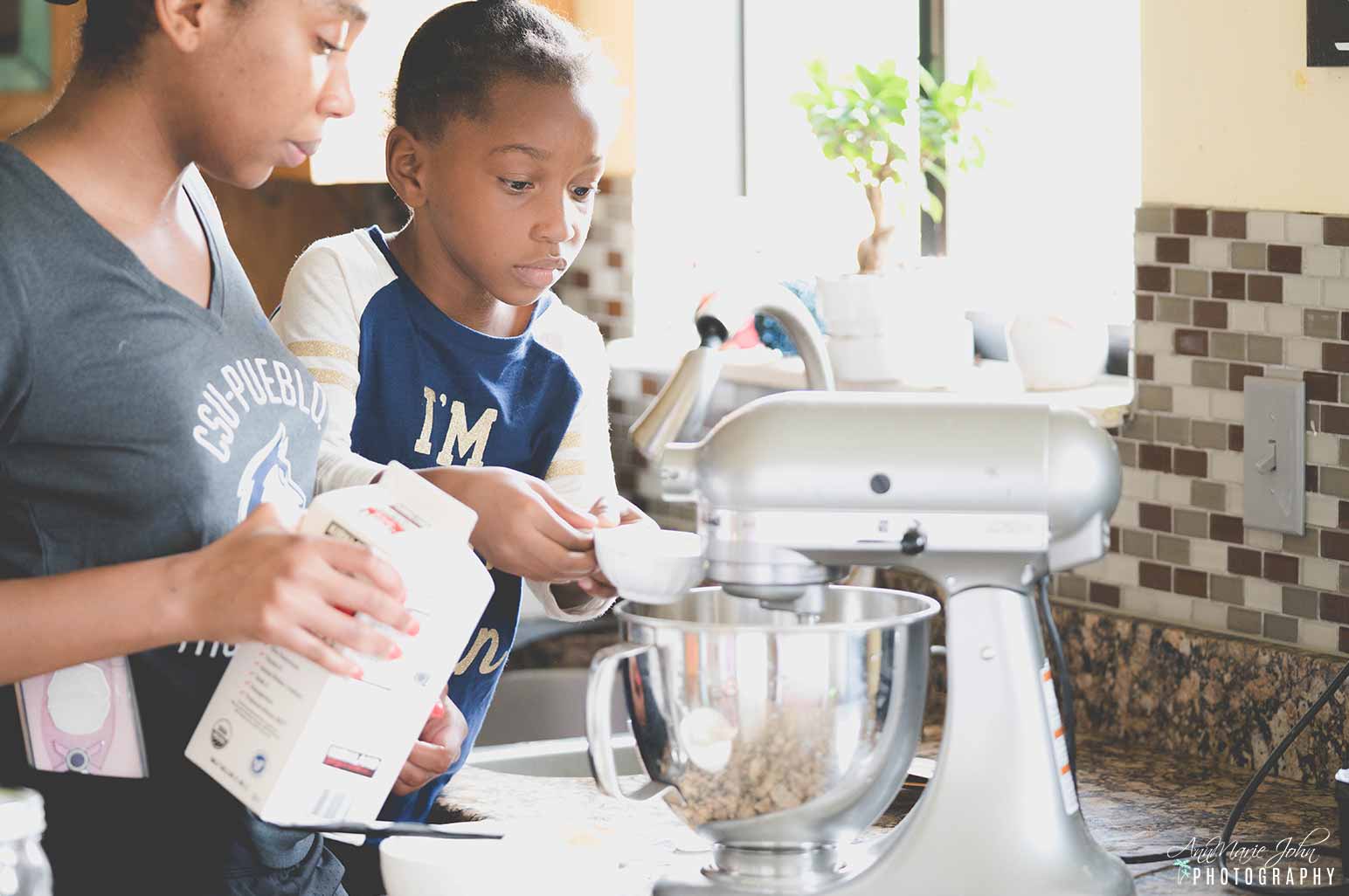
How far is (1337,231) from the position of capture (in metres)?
1.46

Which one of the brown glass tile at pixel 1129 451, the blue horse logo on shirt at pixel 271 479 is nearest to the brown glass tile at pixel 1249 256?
the brown glass tile at pixel 1129 451

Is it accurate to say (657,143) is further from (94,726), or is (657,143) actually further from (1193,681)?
(94,726)

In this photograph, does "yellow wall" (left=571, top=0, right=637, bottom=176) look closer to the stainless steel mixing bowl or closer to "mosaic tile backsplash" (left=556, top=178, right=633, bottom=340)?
"mosaic tile backsplash" (left=556, top=178, right=633, bottom=340)

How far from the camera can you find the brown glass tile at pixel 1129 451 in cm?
167

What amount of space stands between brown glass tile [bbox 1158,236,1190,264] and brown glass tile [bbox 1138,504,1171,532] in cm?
23

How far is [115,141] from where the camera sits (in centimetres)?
100

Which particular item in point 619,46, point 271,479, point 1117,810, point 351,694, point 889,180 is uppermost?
point 619,46

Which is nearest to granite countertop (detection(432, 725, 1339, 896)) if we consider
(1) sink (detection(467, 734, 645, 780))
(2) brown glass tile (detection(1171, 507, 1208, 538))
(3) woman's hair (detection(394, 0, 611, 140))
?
(1) sink (detection(467, 734, 645, 780))

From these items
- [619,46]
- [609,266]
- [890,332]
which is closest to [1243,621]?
[890,332]

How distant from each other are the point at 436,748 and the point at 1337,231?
0.87 meters

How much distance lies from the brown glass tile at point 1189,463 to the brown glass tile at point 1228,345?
0.09m

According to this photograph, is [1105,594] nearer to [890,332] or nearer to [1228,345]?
[1228,345]

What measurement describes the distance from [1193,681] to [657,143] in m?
1.23

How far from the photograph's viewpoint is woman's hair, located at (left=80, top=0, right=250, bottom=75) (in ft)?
3.22
